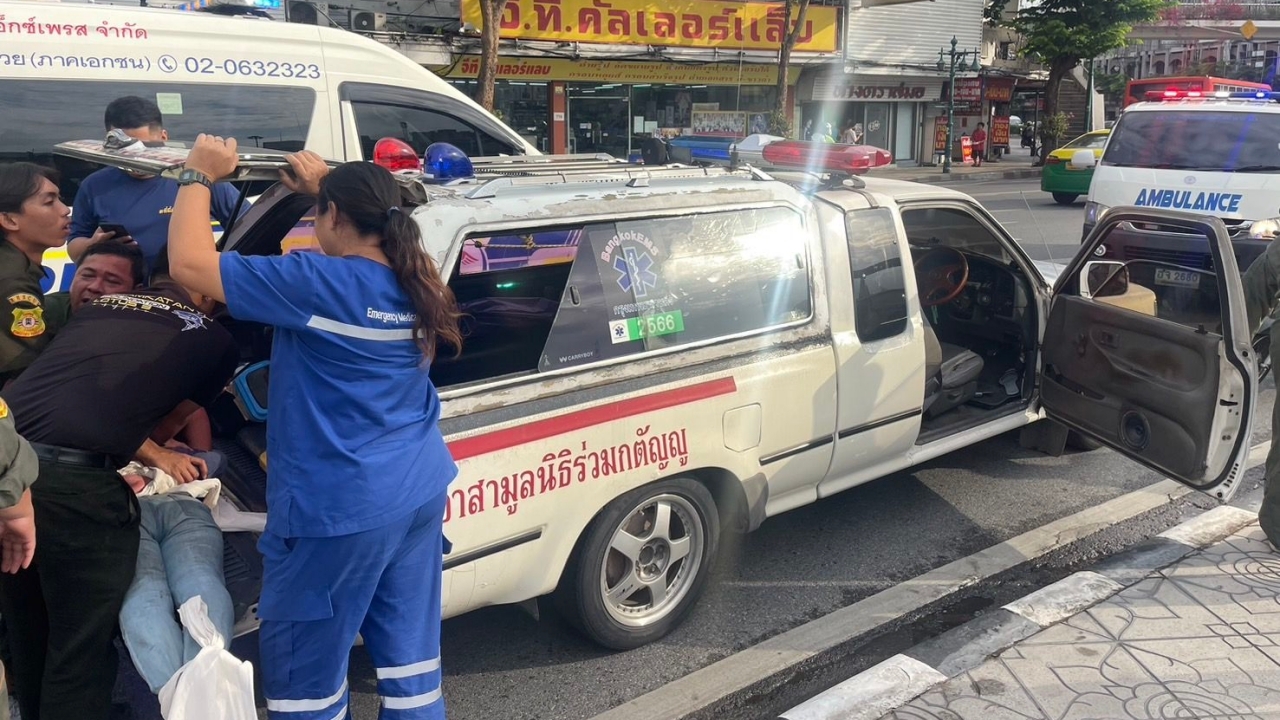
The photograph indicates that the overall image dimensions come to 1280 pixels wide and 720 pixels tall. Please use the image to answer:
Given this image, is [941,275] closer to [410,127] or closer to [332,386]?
[410,127]

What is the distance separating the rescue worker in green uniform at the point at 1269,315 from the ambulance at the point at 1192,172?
10.8 feet

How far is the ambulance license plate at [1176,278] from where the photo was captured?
291 inches

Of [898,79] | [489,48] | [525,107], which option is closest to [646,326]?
[489,48]

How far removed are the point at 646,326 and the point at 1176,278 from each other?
5891 mm

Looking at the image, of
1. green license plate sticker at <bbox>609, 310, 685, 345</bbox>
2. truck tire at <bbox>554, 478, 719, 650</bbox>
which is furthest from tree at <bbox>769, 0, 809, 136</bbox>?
truck tire at <bbox>554, 478, 719, 650</bbox>

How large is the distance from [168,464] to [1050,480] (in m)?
4.34

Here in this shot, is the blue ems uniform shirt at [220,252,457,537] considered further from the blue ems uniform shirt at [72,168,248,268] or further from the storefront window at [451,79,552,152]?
the storefront window at [451,79,552,152]

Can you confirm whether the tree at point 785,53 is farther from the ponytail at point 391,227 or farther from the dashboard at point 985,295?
the ponytail at point 391,227

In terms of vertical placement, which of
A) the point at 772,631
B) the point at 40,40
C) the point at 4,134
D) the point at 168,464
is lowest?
the point at 772,631

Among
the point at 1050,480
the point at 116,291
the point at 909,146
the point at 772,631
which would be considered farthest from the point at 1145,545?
the point at 909,146

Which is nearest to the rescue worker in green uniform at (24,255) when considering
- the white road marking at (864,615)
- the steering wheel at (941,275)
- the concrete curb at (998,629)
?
the white road marking at (864,615)

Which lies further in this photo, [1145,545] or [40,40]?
[40,40]

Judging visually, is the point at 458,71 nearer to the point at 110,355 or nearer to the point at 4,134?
the point at 4,134

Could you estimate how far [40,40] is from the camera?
17.4 ft
